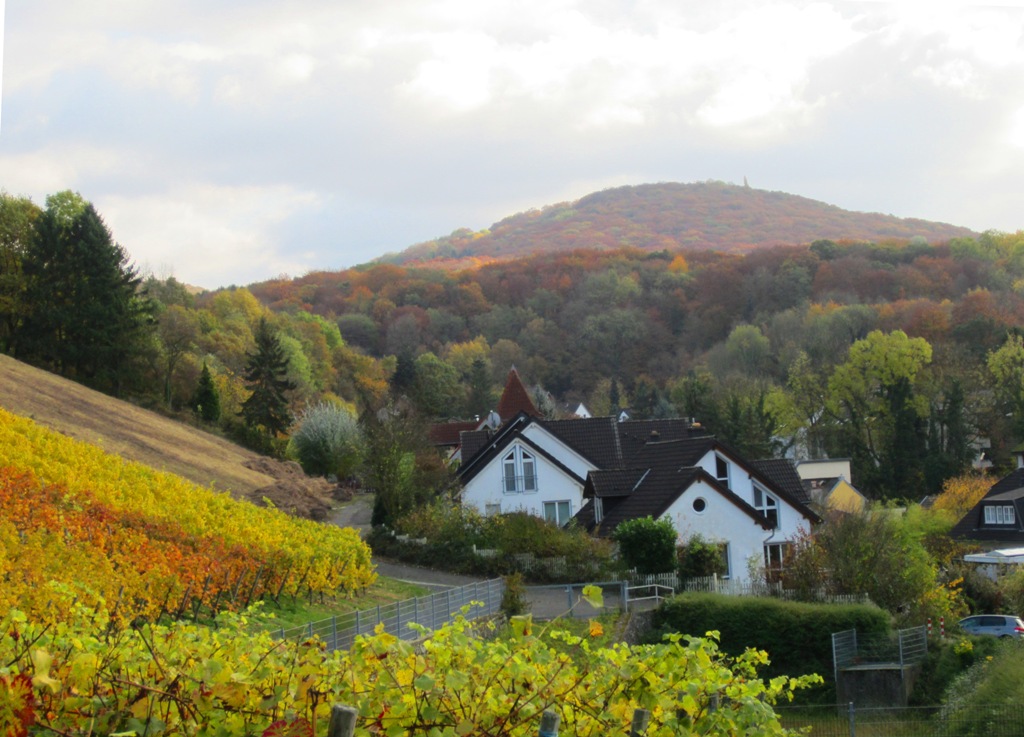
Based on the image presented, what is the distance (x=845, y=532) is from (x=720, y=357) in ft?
244

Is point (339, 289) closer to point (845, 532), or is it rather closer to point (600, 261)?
point (600, 261)

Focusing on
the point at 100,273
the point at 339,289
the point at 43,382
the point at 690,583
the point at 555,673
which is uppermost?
the point at 339,289

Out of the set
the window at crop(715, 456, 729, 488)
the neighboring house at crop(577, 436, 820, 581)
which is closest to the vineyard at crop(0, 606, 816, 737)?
the neighboring house at crop(577, 436, 820, 581)

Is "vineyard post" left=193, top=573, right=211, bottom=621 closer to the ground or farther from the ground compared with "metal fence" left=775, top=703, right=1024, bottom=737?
farther from the ground

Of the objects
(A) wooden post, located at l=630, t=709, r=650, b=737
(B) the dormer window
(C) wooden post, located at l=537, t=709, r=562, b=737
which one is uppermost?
(C) wooden post, located at l=537, t=709, r=562, b=737

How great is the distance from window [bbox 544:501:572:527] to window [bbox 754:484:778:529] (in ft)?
21.8

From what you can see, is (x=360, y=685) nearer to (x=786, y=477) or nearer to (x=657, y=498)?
(x=657, y=498)

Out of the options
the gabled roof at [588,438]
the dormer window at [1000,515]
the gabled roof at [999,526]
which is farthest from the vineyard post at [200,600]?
the dormer window at [1000,515]

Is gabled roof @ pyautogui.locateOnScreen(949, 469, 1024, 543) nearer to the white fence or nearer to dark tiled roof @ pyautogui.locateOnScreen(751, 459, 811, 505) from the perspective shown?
dark tiled roof @ pyautogui.locateOnScreen(751, 459, 811, 505)

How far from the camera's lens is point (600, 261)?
145 meters

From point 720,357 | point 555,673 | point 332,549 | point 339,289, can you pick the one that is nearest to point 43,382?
point 332,549

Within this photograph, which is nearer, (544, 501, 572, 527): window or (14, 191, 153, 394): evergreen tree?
(544, 501, 572, 527): window

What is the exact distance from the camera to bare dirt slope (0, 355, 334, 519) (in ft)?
131

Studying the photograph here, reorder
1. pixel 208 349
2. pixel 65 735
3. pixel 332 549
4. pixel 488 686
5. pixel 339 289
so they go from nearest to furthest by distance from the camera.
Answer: pixel 65 735 → pixel 488 686 → pixel 332 549 → pixel 208 349 → pixel 339 289
